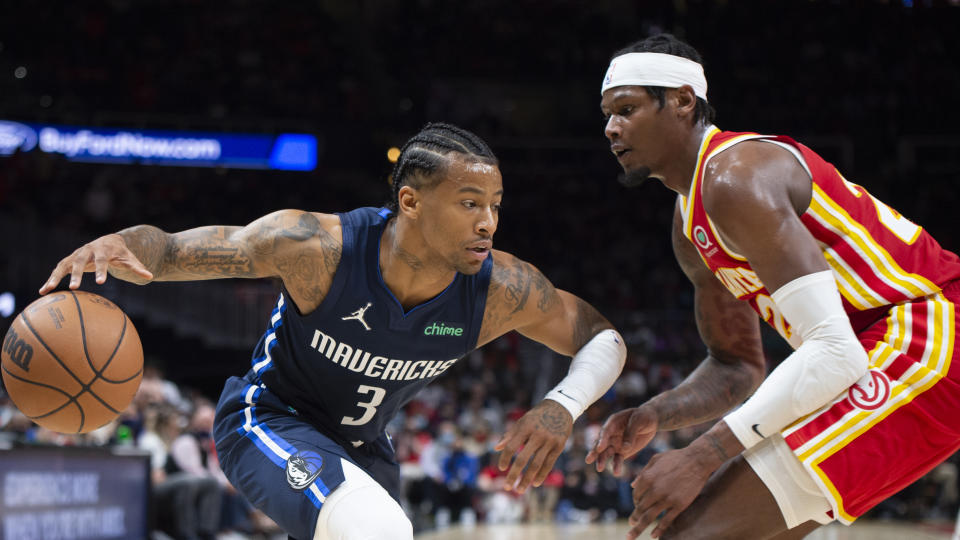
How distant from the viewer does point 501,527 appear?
1227cm

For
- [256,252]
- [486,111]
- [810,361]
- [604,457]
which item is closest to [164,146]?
[486,111]

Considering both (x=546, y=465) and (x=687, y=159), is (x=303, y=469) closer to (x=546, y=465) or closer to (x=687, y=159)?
(x=546, y=465)

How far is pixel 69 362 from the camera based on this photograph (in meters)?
3.25

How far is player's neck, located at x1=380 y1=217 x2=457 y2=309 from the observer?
3625 millimetres

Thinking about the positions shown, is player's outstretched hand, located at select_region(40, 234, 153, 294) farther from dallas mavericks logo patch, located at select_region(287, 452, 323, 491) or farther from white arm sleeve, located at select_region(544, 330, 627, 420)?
white arm sleeve, located at select_region(544, 330, 627, 420)

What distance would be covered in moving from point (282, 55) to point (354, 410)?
17.8m

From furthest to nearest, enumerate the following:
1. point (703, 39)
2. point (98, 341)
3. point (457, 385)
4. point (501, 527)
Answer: point (703, 39)
point (457, 385)
point (501, 527)
point (98, 341)

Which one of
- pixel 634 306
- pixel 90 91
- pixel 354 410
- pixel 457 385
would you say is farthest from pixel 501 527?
pixel 90 91

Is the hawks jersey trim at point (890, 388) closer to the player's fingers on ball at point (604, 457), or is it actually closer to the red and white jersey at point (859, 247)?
the red and white jersey at point (859, 247)

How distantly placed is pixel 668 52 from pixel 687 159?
442 mm

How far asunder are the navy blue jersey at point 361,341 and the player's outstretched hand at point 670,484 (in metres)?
1.10

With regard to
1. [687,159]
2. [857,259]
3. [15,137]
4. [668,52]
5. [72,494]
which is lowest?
[72,494]

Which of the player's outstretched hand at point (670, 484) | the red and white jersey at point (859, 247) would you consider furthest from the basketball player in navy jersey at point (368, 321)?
the red and white jersey at point (859, 247)

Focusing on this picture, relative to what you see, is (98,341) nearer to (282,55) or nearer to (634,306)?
(634,306)
